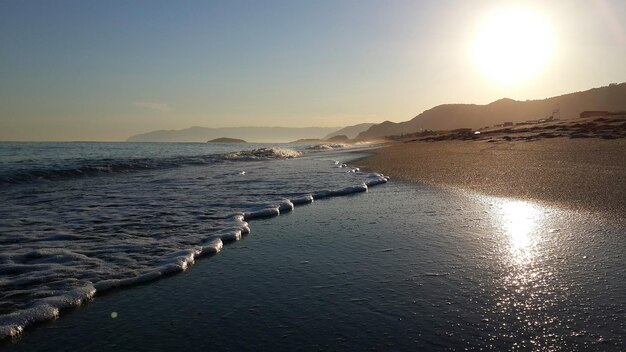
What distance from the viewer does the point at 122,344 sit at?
3.11m

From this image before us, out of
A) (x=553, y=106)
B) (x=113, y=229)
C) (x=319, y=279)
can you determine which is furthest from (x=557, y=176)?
(x=553, y=106)

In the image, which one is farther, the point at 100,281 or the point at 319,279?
the point at 100,281

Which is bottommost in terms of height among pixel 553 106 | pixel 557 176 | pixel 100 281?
pixel 100 281

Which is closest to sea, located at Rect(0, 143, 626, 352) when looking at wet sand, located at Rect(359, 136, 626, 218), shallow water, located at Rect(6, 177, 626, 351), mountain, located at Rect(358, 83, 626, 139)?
shallow water, located at Rect(6, 177, 626, 351)

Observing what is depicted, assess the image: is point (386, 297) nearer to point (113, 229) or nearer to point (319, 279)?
point (319, 279)

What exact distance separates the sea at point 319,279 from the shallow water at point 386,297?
2cm

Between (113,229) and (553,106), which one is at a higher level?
(553,106)

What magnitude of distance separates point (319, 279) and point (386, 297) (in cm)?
84

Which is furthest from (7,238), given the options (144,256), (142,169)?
(142,169)

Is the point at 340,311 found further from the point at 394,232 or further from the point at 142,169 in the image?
the point at 142,169

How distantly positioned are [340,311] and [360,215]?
449cm

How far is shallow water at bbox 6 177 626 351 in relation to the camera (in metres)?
3.05

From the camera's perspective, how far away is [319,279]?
4355 millimetres

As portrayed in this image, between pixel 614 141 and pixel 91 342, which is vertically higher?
pixel 614 141
